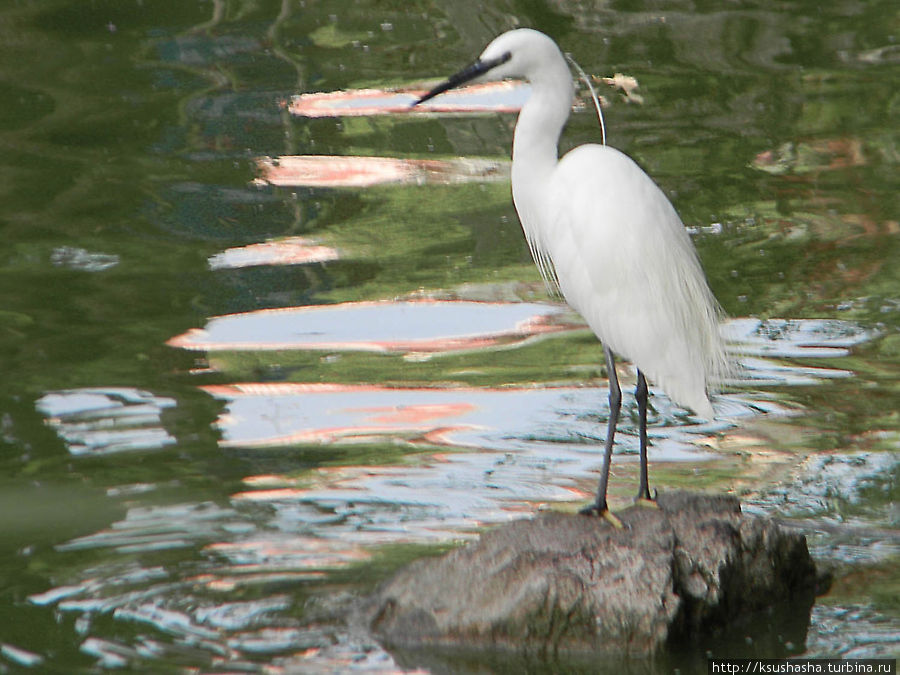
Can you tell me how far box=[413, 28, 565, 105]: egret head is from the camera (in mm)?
3680

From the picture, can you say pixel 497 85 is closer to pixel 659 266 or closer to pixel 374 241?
pixel 374 241

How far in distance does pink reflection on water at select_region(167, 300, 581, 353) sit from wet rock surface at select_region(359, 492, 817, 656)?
7.00ft

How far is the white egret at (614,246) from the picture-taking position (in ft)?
12.1

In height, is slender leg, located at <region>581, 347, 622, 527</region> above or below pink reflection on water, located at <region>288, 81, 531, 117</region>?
below

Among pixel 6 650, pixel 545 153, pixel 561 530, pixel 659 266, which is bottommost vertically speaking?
pixel 6 650

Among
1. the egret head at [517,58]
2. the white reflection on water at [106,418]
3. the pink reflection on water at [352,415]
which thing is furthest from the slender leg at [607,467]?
the white reflection on water at [106,418]

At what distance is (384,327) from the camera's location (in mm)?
5770

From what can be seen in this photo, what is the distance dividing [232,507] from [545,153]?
1.43 meters

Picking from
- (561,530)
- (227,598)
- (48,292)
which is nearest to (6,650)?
(227,598)

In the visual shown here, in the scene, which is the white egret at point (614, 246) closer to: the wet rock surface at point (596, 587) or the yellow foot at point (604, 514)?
the yellow foot at point (604, 514)

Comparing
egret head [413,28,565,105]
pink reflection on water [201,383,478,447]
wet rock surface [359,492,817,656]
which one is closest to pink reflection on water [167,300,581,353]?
pink reflection on water [201,383,478,447]

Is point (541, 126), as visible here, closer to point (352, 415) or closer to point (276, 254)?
point (352, 415)

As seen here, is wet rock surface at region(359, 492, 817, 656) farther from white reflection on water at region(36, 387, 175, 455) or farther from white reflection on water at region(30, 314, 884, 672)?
white reflection on water at region(36, 387, 175, 455)

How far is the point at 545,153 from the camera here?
3842 millimetres
